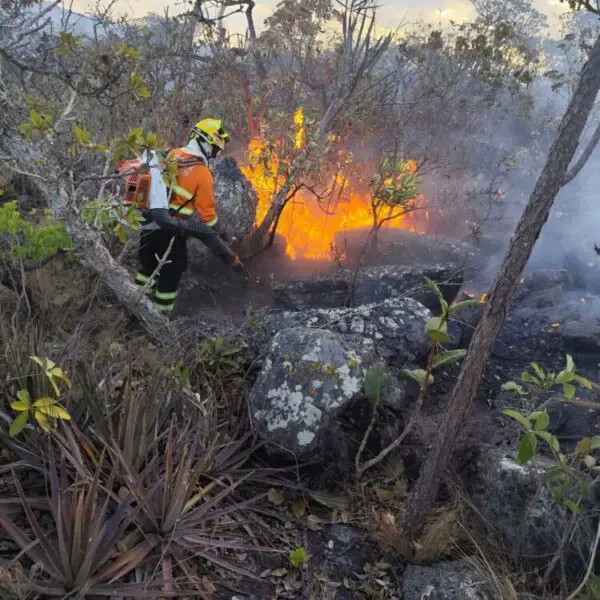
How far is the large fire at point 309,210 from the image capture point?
8008 millimetres

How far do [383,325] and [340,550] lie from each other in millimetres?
1913

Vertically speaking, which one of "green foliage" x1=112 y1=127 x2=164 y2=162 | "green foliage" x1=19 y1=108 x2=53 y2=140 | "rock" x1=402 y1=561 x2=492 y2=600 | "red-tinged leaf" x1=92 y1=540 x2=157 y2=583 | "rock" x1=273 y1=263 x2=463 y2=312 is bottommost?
"rock" x1=402 y1=561 x2=492 y2=600

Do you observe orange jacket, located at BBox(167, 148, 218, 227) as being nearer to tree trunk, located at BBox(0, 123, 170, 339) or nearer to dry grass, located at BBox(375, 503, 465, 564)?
tree trunk, located at BBox(0, 123, 170, 339)

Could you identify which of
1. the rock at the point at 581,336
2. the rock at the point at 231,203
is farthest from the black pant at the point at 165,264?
the rock at the point at 581,336

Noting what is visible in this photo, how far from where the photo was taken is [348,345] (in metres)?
3.95

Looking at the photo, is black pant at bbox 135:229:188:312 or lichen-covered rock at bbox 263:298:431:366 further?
black pant at bbox 135:229:188:312

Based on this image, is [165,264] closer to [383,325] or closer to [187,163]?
[187,163]

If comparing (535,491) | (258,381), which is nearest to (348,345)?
(258,381)

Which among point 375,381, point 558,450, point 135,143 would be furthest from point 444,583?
point 135,143

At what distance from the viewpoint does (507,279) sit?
2623 millimetres

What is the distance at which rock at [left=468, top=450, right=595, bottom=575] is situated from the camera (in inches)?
114

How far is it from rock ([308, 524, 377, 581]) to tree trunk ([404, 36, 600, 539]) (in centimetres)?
31

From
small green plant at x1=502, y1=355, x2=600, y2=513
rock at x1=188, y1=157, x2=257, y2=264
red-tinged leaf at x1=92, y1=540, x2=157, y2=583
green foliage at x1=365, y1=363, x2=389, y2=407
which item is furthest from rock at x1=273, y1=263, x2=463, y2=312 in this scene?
red-tinged leaf at x1=92, y1=540, x2=157, y2=583

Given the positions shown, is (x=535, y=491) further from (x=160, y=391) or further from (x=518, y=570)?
(x=160, y=391)
